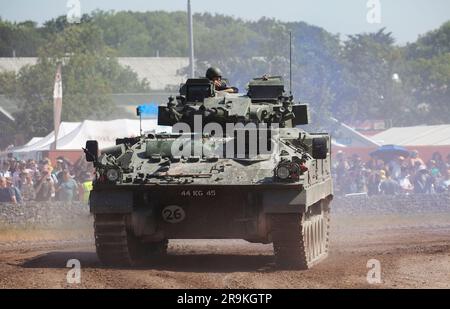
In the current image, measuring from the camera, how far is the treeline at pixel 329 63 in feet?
188

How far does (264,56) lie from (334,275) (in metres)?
45.8

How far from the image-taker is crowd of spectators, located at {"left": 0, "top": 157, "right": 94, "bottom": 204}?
1165 inches

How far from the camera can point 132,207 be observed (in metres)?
17.2

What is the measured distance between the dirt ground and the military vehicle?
489mm

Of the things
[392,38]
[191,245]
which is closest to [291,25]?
[392,38]

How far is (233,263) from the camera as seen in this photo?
19.0m

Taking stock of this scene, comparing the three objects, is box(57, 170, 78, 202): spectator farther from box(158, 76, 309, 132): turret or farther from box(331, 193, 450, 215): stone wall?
box(158, 76, 309, 132): turret

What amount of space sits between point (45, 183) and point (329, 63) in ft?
104

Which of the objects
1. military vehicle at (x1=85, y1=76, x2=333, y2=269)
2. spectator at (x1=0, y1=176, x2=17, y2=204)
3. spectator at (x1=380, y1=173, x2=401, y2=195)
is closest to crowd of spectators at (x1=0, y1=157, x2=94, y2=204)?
spectator at (x1=0, y1=176, x2=17, y2=204)

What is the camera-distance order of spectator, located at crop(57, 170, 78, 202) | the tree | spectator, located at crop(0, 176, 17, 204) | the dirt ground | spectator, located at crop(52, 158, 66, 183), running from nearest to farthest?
the dirt ground → spectator, located at crop(0, 176, 17, 204) → spectator, located at crop(57, 170, 78, 202) → spectator, located at crop(52, 158, 66, 183) → the tree

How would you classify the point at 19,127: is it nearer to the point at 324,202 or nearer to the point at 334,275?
the point at 324,202

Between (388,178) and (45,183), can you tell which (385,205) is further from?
(45,183)

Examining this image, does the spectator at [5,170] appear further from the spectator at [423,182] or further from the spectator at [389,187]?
the spectator at [423,182]

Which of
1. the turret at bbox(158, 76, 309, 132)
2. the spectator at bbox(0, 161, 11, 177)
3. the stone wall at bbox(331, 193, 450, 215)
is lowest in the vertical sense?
the stone wall at bbox(331, 193, 450, 215)
